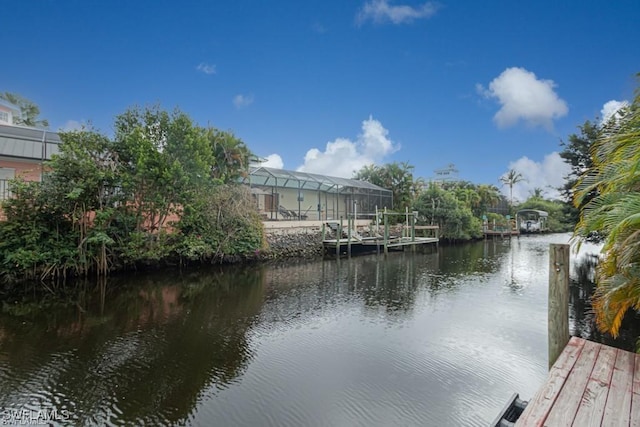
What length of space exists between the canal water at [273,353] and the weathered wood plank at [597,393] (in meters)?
1.51

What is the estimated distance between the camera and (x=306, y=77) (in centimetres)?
2003

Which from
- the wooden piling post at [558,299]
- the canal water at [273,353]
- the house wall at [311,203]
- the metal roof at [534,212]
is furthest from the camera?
the metal roof at [534,212]

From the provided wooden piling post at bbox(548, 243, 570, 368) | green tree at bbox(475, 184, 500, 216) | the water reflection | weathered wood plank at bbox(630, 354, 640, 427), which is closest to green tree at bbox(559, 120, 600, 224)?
wooden piling post at bbox(548, 243, 570, 368)

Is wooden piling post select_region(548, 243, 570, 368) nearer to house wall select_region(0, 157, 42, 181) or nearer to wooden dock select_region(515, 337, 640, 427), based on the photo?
wooden dock select_region(515, 337, 640, 427)

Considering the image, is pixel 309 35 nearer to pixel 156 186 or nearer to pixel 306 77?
pixel 306 77

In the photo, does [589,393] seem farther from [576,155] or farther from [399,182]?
[399,182]

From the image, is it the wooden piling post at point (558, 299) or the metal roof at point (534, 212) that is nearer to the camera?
the wooden piling post at point (558, 299)

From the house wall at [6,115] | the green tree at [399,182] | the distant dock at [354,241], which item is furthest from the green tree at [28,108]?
the green tree at [399,182]

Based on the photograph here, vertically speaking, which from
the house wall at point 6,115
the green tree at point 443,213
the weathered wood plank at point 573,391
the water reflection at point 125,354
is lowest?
the water reflection at point 125,354

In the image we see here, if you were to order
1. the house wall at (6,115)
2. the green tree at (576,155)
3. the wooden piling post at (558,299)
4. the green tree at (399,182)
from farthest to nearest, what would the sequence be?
1. the green tree at (399,182)
2. the house wall at (6,115)
3. the green tree at (576,155)
4. the wooden piling post at (558,299)

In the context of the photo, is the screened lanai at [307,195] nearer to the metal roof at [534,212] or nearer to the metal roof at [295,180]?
the metal roof at [295,180]

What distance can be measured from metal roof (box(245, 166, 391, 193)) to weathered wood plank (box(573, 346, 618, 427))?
16421 millimetres

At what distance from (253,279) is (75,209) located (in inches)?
249

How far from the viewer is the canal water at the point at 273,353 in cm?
397
